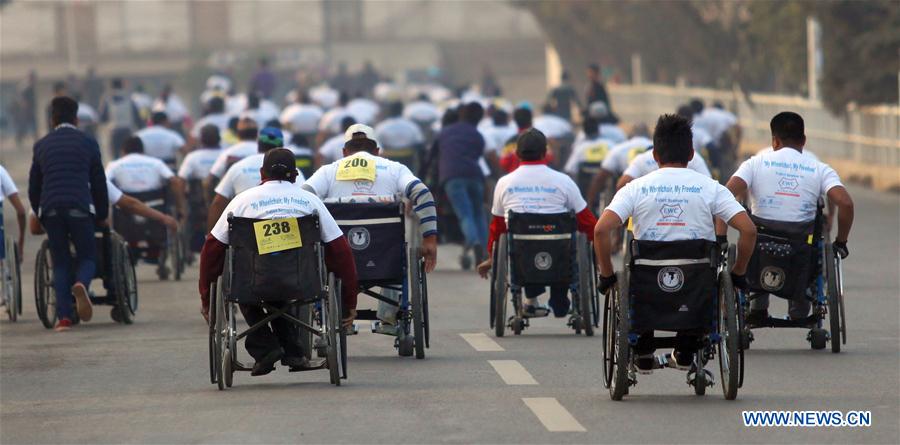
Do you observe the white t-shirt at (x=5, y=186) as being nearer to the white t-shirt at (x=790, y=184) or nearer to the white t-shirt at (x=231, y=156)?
the white t-shirt at (x=231, y=156)

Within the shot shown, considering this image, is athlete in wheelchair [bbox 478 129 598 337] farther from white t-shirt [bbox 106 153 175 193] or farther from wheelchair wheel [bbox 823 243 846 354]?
white t-shirt [bbox 106 153 175 193]

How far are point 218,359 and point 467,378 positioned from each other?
1.51 metres

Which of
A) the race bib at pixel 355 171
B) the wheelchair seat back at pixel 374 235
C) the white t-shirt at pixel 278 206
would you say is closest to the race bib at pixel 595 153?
the race bib at pixel 355 171

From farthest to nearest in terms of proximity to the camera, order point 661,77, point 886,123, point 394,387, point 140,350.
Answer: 1. point 661,77
2. point 886,123
3. point 140,350
4. point 394,387

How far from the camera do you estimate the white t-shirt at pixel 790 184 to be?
13.4m

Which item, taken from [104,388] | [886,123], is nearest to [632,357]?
[104,388]

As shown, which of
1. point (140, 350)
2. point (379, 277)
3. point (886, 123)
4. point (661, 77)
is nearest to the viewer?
point (379, 277)

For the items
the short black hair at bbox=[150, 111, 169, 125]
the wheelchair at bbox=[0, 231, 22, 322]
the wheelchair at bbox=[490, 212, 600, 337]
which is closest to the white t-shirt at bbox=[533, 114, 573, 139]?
the short black hair at bbox=[150, 111, 169, 125]

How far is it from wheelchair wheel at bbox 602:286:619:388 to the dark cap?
2.03 m

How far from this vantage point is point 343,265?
38.5ft

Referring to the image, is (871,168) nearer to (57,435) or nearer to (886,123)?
(886,123)

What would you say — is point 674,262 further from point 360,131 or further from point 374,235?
point 360,131

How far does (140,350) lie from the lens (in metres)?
14.4

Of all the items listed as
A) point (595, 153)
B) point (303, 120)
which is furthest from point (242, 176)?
point (303, 120)
